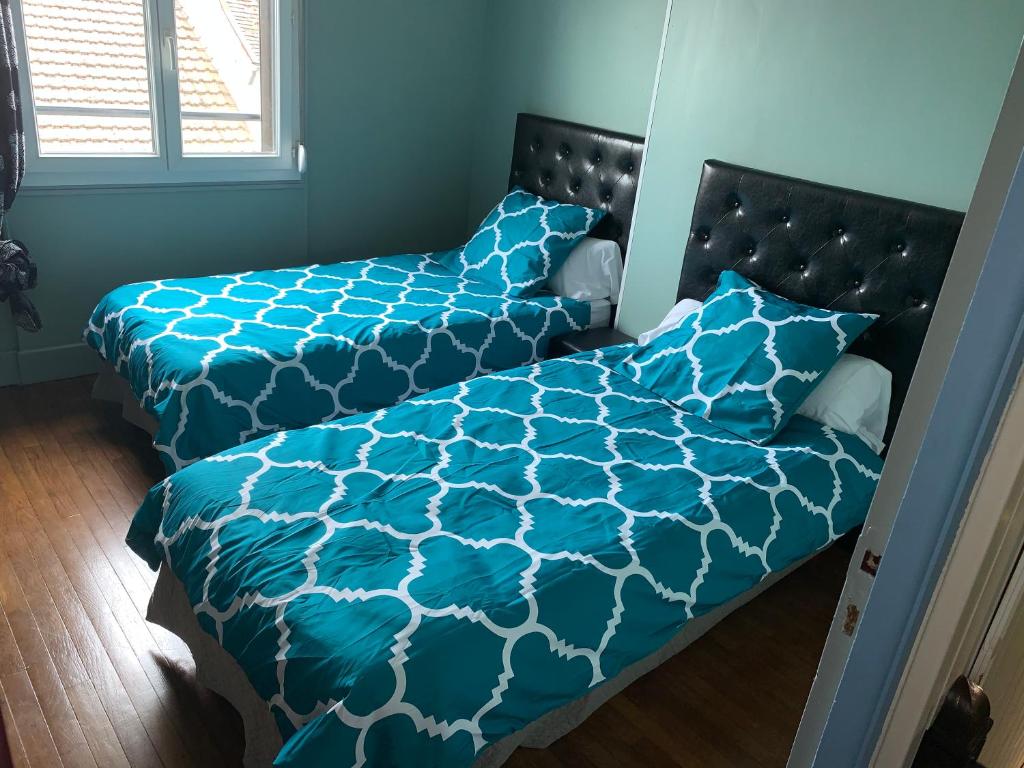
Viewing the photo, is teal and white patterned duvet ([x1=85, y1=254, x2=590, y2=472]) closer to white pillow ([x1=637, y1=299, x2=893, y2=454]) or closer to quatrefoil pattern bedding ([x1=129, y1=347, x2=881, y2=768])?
quatrefoil pattern bedding ([x1=129, y1=347, x2=881, y2=768])

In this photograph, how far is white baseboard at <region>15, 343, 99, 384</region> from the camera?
319 cm

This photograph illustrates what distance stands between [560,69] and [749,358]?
5.92 ft

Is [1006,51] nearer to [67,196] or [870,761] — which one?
[870,761]

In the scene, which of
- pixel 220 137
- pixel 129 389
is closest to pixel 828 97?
pixel 220 137

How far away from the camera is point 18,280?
9.16 feet

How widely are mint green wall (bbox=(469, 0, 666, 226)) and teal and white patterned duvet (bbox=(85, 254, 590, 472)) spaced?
88 centimetres

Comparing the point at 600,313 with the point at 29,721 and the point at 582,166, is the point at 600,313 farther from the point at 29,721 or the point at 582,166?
the point at 29,721

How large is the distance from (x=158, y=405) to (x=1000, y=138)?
7.65ft

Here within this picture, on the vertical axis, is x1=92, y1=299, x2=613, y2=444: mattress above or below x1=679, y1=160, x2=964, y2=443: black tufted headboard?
below

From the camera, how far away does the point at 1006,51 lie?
207 cm

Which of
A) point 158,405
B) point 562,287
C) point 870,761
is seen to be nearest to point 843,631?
point 870,761

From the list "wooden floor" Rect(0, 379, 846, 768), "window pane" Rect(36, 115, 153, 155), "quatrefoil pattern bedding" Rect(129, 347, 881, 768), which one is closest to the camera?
"quatrefoil pattern bedding" Rect(129, 347, 881, 768)

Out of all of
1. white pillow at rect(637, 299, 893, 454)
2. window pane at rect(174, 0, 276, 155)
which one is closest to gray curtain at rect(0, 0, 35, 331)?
window pane at rect(174, 0, 276, 155)

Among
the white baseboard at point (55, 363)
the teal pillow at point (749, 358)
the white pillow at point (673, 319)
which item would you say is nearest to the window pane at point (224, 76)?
the white baseboard at point (55, 363)
